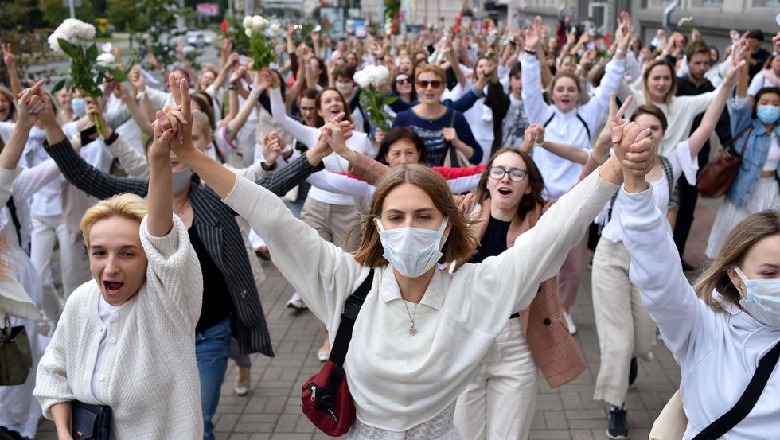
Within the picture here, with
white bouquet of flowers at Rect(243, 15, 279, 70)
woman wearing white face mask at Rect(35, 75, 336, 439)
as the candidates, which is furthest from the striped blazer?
white bouquet of flowers at Rect(243, 15, 279, 70)

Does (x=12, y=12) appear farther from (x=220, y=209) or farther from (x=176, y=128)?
(x=176, y=128)

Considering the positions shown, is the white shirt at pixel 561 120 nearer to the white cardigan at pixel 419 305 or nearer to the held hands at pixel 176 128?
the white cardigan at pixel 419 305

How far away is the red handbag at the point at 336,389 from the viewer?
8.94ft

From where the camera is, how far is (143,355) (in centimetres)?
296

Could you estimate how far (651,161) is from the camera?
7.48 feet

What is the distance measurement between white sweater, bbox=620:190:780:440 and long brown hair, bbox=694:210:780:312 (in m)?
0.06

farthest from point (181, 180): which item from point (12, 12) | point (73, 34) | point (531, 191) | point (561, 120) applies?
point (12, 12)

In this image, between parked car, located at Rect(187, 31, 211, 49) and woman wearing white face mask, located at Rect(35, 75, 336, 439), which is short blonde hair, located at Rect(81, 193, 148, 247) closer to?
woman wearing white face mask, located at Rect(35, 75, 336, 439)

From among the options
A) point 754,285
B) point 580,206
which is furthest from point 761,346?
point 580,206


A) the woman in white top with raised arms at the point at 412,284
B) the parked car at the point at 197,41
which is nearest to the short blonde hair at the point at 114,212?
the woman in white top with raised arms at the point at 412,284

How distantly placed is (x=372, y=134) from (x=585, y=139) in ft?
7.36

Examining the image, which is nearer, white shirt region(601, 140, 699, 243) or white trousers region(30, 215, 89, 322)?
white shirt region(601, 140, 699, 243)

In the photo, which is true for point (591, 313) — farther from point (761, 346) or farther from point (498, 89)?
point (761, 346)

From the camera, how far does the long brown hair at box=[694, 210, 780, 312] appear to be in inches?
97.4
